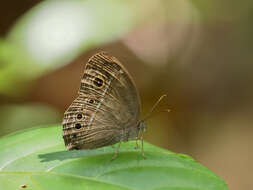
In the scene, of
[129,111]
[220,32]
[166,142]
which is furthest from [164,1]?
[129,111]

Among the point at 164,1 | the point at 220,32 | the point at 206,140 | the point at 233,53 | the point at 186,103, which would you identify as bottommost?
the point at 206,140

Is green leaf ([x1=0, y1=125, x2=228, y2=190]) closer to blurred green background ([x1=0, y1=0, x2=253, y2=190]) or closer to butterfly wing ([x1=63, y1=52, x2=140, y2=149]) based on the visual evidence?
butterfly wing ([x1=63, y1=52, x2=140, y2=149])

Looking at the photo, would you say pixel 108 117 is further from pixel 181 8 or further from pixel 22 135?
pixel 181 8

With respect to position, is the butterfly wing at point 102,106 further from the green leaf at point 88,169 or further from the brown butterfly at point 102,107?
the green leaf at point 88,169

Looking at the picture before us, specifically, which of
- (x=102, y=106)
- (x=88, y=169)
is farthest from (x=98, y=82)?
(x=88, y=169)

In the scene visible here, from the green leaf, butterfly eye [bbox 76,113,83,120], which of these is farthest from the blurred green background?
the green leaf

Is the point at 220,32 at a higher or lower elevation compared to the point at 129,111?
higher
